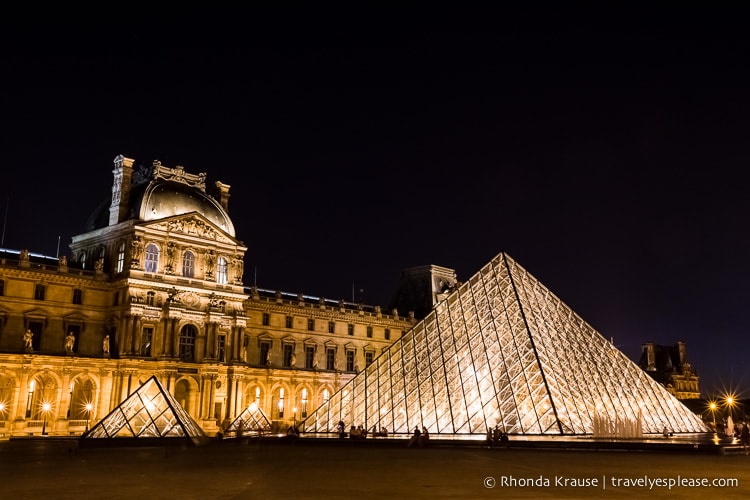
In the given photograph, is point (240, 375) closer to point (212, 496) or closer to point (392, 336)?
point (392, 336)

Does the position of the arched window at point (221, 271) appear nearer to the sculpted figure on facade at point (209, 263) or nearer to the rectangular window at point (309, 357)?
the sculpted figure on facade at point (209, 263)

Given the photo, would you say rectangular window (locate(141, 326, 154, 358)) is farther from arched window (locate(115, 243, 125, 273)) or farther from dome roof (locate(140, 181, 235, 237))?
dome roof (locate(140, 181, 235, 237))

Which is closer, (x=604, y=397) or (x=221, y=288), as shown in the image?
(x=604, y=397)

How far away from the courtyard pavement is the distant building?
80.9 metres

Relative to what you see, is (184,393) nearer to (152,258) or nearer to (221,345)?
(221,345)

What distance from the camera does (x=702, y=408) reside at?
233 feet

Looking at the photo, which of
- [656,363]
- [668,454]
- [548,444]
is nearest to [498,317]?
[548,444]

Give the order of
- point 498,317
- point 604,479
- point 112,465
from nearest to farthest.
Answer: point 604,479, point 112,465, point 498,317

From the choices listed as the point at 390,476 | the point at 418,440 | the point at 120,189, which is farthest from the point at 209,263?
the point at 390,476

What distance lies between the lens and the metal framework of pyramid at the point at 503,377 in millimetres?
24219

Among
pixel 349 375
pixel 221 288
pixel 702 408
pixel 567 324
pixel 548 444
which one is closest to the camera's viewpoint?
pixel 548 444

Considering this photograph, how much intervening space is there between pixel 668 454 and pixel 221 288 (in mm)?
31842

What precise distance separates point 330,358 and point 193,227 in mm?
15501

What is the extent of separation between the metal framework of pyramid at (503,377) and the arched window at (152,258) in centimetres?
1616
